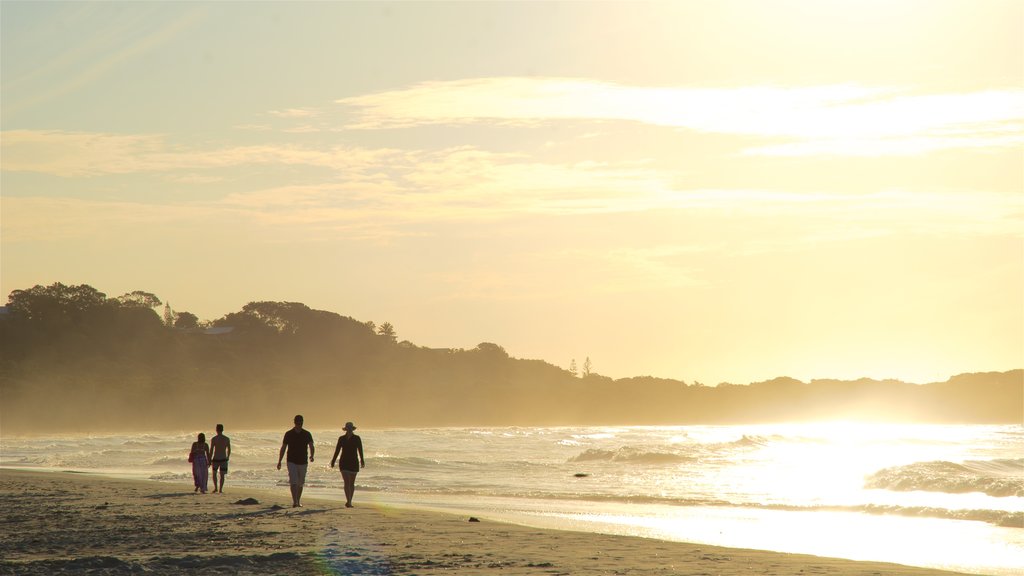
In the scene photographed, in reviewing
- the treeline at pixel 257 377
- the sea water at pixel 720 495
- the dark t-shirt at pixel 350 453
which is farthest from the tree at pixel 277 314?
the dark t-shirt at pixel 350 453

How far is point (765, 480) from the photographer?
28938mm

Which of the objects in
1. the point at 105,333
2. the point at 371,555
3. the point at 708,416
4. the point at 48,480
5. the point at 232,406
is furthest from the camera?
the point at 708,416

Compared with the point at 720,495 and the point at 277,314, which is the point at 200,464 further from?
the point at 277,314

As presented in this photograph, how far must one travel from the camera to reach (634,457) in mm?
40250

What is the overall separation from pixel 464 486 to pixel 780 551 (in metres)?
14.4

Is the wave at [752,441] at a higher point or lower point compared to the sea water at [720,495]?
higher

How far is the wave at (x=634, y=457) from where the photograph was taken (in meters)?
39.5

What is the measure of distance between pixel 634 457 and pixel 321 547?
28.9 meters

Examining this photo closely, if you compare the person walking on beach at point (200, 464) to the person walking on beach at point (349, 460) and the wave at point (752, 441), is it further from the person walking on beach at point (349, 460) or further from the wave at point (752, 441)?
the wave at point (752, 441)

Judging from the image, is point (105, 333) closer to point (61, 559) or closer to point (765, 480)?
point (765, 480)

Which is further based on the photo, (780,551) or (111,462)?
(111,462)

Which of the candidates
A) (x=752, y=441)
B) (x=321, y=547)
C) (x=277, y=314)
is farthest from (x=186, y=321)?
(x=321, y=547)

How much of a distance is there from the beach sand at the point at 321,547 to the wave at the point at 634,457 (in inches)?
887

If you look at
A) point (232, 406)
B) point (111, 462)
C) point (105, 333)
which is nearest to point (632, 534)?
point (111, 462)
